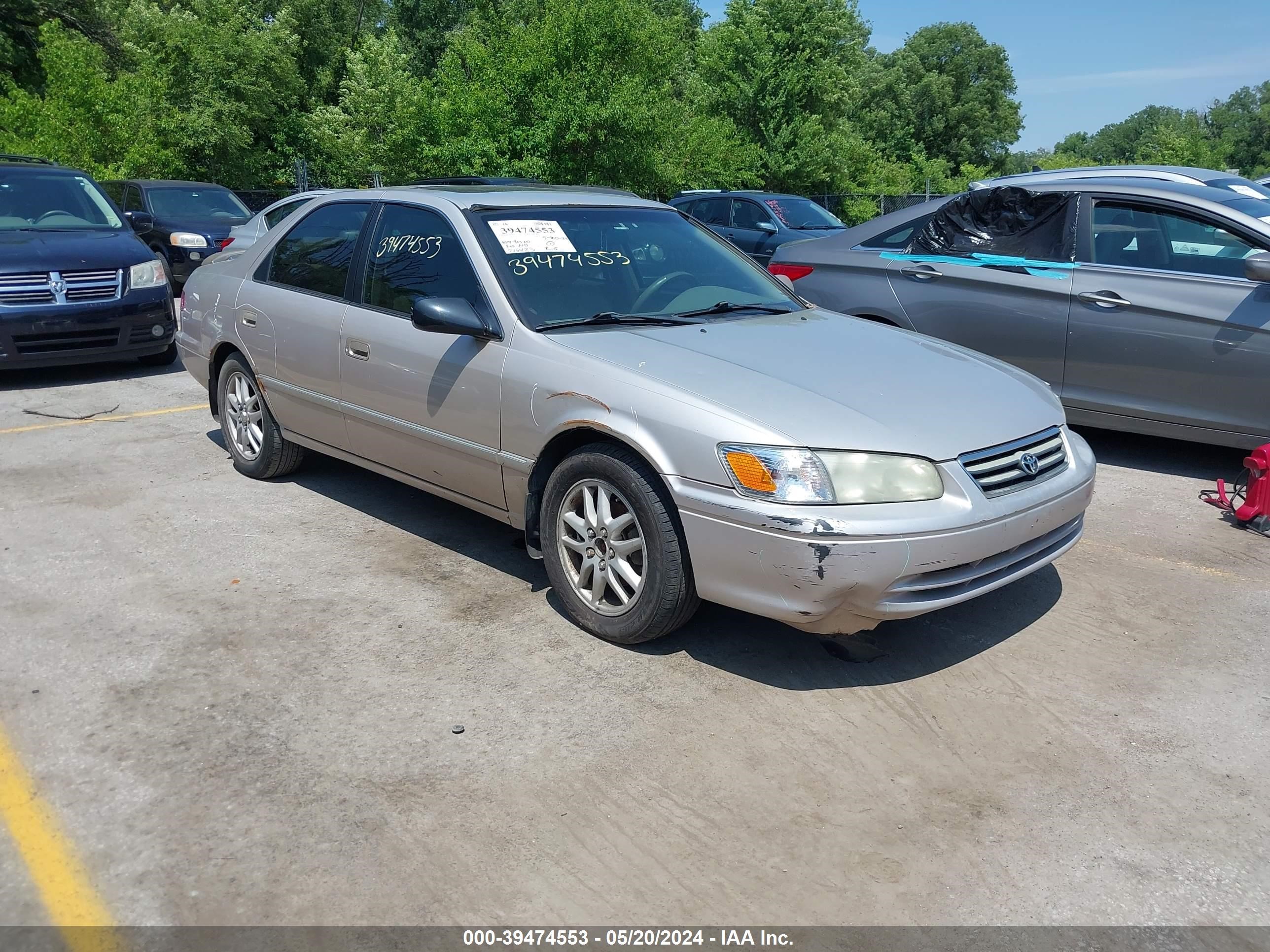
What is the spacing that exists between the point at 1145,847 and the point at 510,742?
184 centimetres

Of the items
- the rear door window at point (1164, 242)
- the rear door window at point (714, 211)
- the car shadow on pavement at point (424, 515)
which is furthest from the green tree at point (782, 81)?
the car shadow on pavement at point (424, 515)

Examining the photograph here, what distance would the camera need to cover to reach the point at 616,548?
3.99 meters

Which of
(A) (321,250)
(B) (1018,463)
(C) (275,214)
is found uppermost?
(C) (275,214)

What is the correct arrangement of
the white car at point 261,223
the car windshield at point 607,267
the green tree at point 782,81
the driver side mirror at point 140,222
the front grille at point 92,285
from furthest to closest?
the green tree at point 782,81 < the white car at point 261,223 < the driver side mirror at point 140,222 < the front grille at point 92,285 < the car windshield at point 607,267

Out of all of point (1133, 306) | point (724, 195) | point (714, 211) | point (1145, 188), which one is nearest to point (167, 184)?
point (714, 211)

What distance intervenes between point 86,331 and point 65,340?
0.59 ft

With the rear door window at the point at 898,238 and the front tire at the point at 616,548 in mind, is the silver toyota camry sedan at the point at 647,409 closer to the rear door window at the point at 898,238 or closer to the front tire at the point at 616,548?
the front tire at the point at 616,548

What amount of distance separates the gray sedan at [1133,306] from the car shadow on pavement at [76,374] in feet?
20.7

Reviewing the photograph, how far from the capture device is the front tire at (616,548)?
150 inches

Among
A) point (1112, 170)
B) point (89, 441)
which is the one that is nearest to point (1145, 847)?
point (1112, 170)

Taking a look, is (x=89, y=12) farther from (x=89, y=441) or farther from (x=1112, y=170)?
(x=1112, y=170)

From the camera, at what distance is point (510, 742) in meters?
3.42

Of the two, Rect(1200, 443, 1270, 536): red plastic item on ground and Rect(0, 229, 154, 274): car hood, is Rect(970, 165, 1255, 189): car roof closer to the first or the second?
Rect(1200, 443, 1270, 536): red plastic item on ground

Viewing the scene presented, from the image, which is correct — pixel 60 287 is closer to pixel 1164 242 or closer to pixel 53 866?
pixel 53 866
